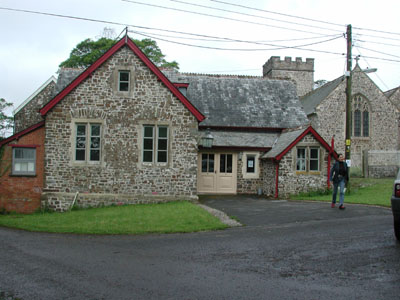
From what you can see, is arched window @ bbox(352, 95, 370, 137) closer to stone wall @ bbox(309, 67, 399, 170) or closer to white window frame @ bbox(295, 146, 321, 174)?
stone wall @ bbox(309, 67, 399, 170)

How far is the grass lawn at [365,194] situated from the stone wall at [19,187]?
11.9 m

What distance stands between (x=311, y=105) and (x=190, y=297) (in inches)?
1269

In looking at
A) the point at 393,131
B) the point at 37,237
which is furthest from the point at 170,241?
the point at 393,131

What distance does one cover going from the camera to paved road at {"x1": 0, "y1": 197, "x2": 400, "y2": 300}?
18.5ft

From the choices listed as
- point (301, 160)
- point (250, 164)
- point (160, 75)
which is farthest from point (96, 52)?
point (301, 160)

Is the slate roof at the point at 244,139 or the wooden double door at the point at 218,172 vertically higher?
the slate roof at the point at 244,139

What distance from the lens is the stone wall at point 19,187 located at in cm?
1739

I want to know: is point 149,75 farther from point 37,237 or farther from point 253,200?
point 37,237

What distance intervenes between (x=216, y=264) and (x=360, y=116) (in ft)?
102

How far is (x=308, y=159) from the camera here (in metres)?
19.7

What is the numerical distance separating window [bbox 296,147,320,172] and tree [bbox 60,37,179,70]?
894 inches

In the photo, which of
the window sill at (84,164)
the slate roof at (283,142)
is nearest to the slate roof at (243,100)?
the slate roof at (283,142)

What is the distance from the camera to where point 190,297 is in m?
5.36

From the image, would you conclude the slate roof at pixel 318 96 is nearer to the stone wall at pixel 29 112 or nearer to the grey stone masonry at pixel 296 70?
the grey stone masonry at pixel 296 70
